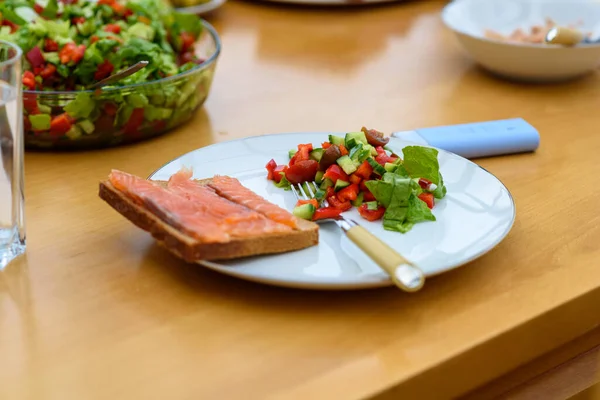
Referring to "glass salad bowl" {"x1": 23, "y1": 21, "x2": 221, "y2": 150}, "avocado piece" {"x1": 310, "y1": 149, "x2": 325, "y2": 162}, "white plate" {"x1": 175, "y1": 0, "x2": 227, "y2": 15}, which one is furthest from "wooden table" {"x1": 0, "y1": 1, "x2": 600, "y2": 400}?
"white plate" {"x1": 175, "y1": 0, "x2": 227, "y2": 15}

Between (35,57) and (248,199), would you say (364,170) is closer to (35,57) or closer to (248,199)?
(248,199)

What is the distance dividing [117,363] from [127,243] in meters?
0.26

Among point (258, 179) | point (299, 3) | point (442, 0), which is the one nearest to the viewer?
point (258, 179)

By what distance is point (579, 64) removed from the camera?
1645 millimetres

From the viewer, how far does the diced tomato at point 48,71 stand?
4.25 feet

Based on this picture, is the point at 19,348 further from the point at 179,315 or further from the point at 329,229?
the point at 329,229

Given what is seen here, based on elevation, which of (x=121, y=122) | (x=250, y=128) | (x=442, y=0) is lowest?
(x=442, y=0)

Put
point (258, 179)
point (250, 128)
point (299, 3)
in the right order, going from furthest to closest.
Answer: point (299, 3)
point (250, 128)
point (258, 179)

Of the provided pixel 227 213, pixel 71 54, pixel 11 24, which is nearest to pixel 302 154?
pixel 227 213

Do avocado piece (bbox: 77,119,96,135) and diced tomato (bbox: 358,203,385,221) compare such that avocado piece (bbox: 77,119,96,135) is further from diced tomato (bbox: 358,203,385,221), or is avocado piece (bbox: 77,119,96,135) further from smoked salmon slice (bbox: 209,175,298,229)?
diced tomato (bbox: 358,203,385,221)

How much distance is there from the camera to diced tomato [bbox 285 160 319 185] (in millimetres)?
1120

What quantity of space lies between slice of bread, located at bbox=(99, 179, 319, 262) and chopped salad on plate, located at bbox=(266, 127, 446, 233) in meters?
0.07

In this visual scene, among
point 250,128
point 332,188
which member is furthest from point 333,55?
point 332,188

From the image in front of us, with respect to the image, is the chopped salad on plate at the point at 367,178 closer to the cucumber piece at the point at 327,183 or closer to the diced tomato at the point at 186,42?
the cucumber piece at the point at 327,183
